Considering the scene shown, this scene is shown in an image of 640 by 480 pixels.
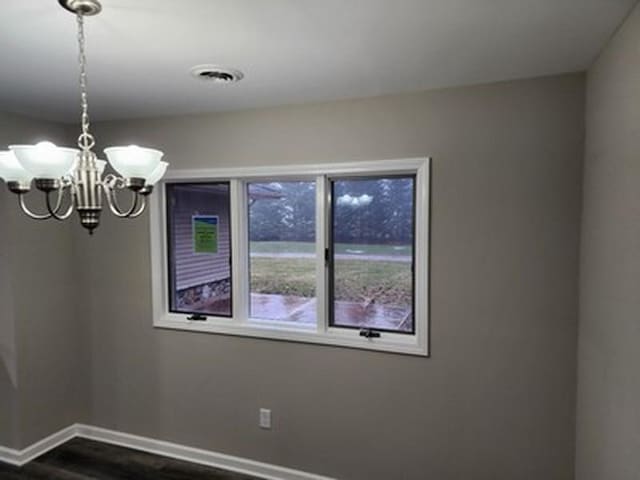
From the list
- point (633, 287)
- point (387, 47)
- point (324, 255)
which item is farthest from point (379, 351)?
point (387, 47)

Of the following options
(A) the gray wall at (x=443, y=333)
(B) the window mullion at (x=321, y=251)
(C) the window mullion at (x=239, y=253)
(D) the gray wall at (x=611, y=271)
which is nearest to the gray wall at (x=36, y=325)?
(A) the gray wall at (x=443, y=333)

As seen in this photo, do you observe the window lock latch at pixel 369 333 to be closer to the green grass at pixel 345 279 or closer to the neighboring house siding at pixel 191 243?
the green grass at pixel 345 279

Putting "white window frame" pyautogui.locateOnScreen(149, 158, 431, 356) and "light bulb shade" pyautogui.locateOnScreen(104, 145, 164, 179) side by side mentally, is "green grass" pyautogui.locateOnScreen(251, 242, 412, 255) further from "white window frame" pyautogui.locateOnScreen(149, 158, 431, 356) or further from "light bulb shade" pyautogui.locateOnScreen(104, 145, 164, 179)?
"light bulb shade" pyautogui.locateOnScreen(104, 145, 164, 179)

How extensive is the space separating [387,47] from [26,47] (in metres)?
1.48

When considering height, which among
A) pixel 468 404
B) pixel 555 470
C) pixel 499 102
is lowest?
pixel 555 470

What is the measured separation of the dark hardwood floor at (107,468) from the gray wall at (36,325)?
19 cm

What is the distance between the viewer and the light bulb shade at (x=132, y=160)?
1377 millimetres

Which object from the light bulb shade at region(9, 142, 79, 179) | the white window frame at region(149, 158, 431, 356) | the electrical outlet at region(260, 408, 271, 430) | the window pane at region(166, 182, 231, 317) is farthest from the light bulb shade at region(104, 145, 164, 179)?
the electrical outlet at region(260, 408, 271, 430)

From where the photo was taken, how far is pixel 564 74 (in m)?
2.12

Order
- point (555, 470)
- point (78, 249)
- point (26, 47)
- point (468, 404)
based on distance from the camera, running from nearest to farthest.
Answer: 1. point (26, 47)
2. point (555, 470)
3. point (468, 404)
4. point (78, 249)

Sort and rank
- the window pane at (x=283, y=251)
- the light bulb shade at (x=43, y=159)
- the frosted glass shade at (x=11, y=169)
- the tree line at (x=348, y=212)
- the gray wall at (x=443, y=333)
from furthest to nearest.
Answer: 1. the window pane at (x=283, y=251)
2. the tree line at (x=348, y=212)
3. the gray wall at (x=443, y=333)
4. the frosted glass shade at (x=11, y=169)
5. the light bulb shade at (x=43, y=159)

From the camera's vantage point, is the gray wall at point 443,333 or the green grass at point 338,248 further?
the green grass at point 338,248

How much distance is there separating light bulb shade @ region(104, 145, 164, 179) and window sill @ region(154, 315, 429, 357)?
1.58 metres

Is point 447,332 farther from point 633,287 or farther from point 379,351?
point 633,287
